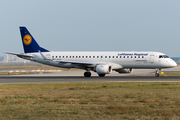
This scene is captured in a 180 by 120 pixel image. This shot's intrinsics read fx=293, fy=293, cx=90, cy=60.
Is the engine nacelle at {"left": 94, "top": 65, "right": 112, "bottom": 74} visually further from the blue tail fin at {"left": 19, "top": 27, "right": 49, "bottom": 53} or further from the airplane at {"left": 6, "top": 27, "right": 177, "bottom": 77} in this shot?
the blue tail fin at {"left": 19, "top": 27, "right": 49, "bottom": 53}

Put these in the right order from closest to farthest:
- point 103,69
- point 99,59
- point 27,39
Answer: point 103,69 < point 99,59 < point 27,39

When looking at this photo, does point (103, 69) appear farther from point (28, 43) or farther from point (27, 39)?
point (27, 39)

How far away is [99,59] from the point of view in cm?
4325

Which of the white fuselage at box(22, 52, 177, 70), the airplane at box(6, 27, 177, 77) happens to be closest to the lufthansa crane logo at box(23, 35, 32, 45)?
the airplane at box(6, 27, 177, 77)

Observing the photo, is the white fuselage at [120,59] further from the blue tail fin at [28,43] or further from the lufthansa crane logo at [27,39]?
the lufthansa crane logo at [27,39]

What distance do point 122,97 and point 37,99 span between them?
16.9 ft

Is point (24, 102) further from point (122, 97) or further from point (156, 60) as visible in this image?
point (156, 60)

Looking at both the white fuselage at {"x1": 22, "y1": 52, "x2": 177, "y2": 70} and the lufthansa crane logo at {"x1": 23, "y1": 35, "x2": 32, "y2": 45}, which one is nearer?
the white fuselage at {"x1": 22, "y1": 52, "x2": 177, "y2": 70}

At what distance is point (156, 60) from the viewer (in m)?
41.0

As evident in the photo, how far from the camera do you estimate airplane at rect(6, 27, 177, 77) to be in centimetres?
4103

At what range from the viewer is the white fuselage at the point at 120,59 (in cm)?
4103

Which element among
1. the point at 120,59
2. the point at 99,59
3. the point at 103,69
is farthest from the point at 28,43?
the point at 120,59

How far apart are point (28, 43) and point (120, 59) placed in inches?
606

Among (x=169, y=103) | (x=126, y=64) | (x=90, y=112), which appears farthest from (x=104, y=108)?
(x=126, y=64)
